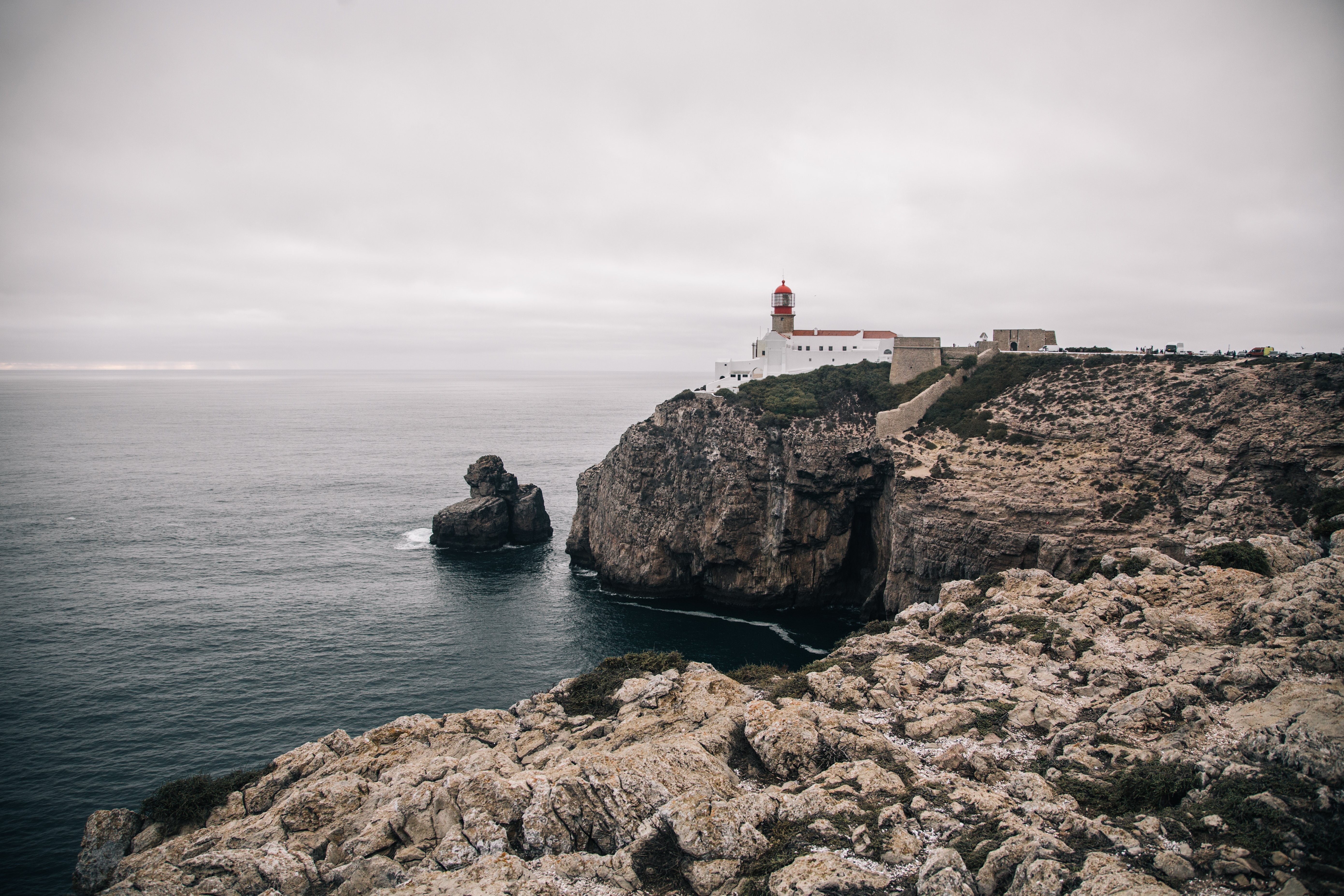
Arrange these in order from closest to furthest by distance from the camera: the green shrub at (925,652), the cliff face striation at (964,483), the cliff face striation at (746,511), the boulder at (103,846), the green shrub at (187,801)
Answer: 1. the boulder at (103,846)
2. the green shrub at (187,801)
3. the green shrub at (925,652)
4. the cliff face striation at (964,483)
5. the cliff face striation at (746,511)

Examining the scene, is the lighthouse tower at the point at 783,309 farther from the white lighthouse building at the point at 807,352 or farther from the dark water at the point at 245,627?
the dark water at the point at 245,627

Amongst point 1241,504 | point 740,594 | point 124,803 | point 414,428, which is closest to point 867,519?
point 740,594

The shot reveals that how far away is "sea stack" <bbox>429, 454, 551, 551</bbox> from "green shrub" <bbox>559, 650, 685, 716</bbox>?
150 ft

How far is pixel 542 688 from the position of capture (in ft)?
134

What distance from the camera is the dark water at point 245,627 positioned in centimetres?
3241

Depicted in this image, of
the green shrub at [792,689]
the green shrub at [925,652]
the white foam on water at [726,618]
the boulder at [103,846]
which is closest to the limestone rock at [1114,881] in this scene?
the green shrub at [792,689]

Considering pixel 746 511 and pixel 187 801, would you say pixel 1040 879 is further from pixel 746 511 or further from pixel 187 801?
pixel 746 511

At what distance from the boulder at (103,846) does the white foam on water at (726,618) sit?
1544 inches

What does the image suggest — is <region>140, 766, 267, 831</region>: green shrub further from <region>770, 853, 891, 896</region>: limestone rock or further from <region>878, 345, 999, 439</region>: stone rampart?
<region>878, 345, 999, 439</region>: stone rampart

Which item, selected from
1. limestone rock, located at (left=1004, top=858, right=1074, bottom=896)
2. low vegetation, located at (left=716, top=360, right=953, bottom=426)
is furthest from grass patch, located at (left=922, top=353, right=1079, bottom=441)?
limestone rock, located at (left=1004, top=858, right=1074, bottom=896)

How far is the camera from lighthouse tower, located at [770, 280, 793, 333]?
267ft

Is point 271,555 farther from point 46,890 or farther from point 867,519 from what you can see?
point 867,519

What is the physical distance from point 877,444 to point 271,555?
182 ft

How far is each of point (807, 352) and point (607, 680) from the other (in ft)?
187
